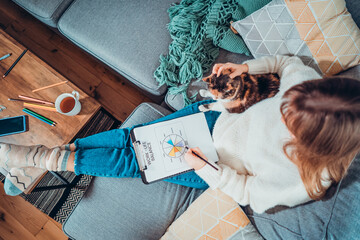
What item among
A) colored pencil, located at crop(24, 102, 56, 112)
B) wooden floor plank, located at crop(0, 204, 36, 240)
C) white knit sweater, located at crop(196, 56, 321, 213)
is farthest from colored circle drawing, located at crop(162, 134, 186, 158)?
wooden floor plank, located at crop(0, 204, 36, 240)

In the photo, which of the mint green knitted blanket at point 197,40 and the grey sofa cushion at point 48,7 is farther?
the grey sofa cushion at point 48,7

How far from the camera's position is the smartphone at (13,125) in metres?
0.92

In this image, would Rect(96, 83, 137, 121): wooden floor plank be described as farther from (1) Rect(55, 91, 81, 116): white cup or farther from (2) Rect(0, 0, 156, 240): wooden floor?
(1) Rect(55, 91, 81, 116): white cup

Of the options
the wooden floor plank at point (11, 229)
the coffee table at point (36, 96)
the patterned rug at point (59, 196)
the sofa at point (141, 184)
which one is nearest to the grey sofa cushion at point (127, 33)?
the sofa at point (141, 184)

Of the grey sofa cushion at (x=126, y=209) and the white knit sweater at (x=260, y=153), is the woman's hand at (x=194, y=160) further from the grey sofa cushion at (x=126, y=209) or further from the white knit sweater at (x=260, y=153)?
the grey sofa cushion at (x=126, y=209)

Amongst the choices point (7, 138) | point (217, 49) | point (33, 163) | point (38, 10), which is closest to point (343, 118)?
point (217, 49)

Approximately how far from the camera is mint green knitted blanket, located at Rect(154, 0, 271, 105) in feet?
3.24

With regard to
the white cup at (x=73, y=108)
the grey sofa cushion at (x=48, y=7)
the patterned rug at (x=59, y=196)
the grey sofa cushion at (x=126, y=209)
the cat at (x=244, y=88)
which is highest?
the grey sofa cushion at (x=48, y=7)

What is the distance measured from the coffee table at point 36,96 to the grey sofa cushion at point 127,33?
0.24 metres

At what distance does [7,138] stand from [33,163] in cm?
19

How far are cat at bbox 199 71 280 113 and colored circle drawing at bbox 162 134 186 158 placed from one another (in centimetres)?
24

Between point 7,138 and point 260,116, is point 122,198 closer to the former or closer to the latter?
point 7,138

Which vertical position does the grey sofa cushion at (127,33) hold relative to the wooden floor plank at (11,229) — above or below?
above

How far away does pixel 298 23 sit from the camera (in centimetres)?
85
